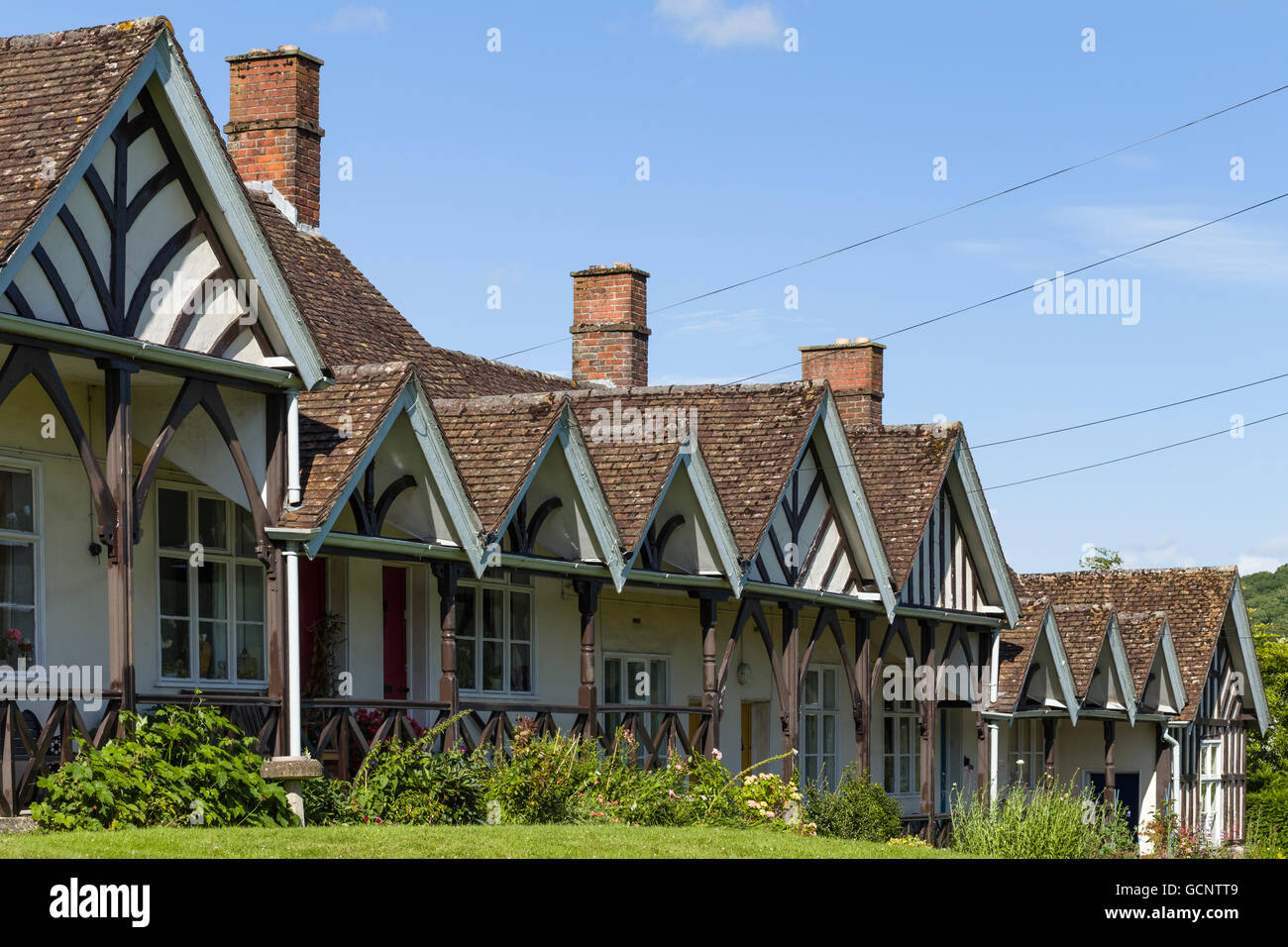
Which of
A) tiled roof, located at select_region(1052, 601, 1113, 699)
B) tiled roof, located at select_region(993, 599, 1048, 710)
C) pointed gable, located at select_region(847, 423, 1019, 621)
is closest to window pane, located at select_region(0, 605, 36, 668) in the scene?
pointed gable, located at select_region(847, 423, 1019, 621)

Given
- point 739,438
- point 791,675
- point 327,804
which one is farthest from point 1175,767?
point 327,804

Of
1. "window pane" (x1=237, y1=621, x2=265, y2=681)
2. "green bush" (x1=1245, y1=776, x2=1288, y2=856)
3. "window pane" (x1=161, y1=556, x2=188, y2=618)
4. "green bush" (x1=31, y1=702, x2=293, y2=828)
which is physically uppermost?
"window pane" (x1=161, y1=556, x2=188, y2=618)

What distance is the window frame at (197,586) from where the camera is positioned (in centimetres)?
1683

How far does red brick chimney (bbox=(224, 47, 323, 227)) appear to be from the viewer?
2397 centimetres

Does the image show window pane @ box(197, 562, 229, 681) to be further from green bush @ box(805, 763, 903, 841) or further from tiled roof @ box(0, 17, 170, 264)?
green bush @ box(805, 763, 903, 841)

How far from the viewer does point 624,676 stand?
24.0 m

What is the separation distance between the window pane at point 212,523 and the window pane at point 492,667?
4313mm

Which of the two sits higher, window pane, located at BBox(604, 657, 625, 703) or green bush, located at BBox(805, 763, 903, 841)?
window pane, located at BBox(604, 657, 625, 703)

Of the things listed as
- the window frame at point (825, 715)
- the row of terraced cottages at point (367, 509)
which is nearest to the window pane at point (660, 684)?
the row of terraced cottages at point (367, 509)

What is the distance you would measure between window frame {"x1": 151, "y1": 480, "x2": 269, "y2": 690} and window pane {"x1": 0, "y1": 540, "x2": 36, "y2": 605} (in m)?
1.54

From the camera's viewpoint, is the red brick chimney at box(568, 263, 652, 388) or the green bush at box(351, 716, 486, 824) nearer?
the green bush at box(351, 716, 486, 824)
